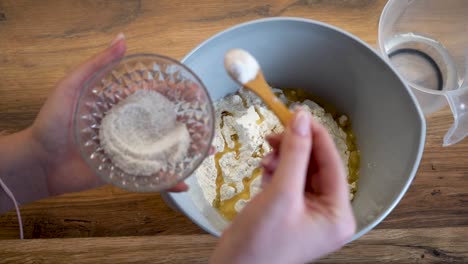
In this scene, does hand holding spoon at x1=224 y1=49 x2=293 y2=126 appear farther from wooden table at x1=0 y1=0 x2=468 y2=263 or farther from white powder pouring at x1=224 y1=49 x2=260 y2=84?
wooden table at x1=0 y1=0 x2=468 y2=263

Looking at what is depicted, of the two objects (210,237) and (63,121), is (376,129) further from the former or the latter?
(63,121)

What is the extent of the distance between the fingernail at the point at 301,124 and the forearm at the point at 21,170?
0.46 m

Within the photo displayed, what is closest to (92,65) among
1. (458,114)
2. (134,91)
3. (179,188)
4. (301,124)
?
(134,91)

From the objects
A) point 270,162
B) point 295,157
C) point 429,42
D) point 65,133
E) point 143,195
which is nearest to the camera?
point 295,157

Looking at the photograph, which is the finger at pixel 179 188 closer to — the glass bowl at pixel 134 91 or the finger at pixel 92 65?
the glass bowl at pixel 134 91

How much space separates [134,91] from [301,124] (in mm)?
269

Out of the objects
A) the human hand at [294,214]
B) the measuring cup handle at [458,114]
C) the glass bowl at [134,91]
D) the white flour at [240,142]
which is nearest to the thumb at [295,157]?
the human hand at [294,214]

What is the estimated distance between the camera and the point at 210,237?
0.77 meters

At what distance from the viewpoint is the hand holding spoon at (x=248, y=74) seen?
1.80 ft

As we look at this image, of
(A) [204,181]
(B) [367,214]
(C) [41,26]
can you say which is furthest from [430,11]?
(C) [41,26]

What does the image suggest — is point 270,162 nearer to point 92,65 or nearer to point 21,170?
point 92,65

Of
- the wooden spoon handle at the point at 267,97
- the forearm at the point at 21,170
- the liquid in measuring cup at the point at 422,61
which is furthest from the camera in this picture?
the liquid in measuring cup at the point at 422,61

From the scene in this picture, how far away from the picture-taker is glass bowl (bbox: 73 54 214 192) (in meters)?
0.58

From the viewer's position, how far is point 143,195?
80cm
